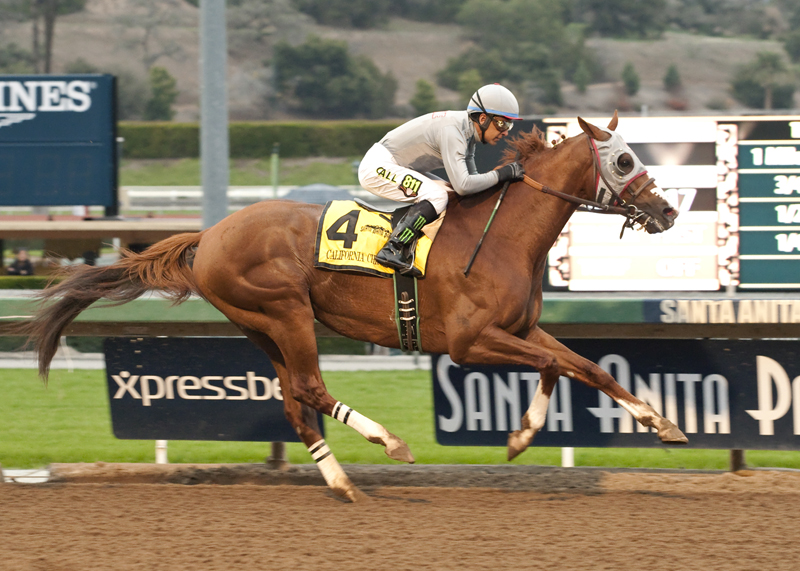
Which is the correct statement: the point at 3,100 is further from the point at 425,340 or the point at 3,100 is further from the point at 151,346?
the point at 425,340

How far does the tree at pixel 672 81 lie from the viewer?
5159cm

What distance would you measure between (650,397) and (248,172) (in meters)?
30.4

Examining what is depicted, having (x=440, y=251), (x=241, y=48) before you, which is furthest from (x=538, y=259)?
(x=241, y=48)

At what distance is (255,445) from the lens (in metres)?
6.70

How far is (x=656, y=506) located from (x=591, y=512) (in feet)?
1.11

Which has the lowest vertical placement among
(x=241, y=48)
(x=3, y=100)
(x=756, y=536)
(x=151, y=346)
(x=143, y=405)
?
(x=756, y=536)

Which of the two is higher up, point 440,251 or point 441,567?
point 440,251

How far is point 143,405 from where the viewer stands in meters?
5.57

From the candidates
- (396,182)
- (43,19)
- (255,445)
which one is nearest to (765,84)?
(43,19)

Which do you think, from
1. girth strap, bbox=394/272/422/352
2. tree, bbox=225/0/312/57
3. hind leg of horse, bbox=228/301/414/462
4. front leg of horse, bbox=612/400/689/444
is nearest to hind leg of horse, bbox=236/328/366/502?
hind leg of horse, bbox=228/301/414/462

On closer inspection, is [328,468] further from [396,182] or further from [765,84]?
[765,84]

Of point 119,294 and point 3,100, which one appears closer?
point 119,294

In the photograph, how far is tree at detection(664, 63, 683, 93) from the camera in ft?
169

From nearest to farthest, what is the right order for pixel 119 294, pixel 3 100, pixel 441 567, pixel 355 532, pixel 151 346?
pixel 441 567 → pixel 355 532 → pixel 119 294 → pixel 151 346 → pixel 3 100
